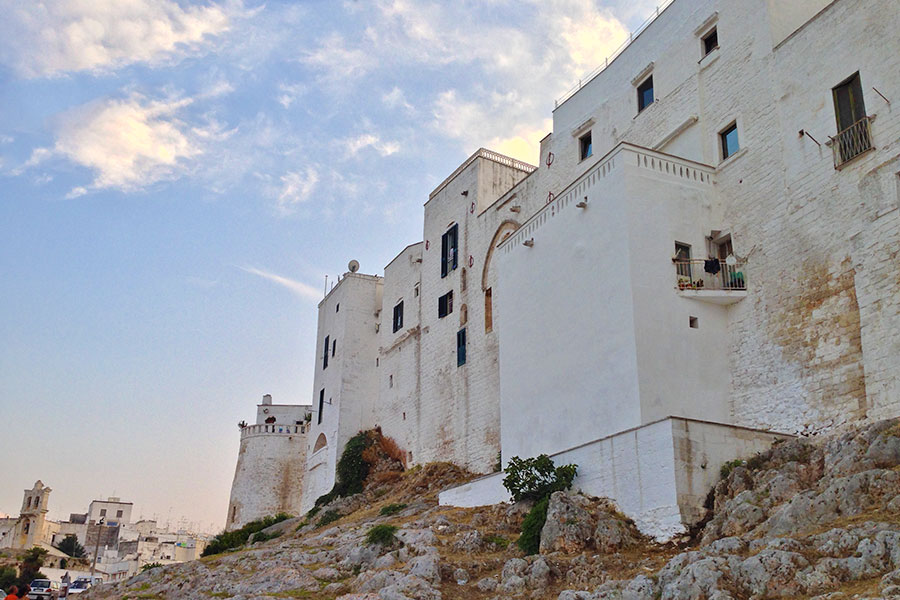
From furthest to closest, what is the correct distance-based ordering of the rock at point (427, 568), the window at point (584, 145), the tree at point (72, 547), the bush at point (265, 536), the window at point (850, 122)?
the tree at point (72, 547) → the bush at point (265, 536) → the window at point (584, 145) → the window at point (850, 122) → the rock at point (427, 568)

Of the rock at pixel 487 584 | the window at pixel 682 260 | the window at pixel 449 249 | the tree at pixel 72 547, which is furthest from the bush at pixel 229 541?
the tree at pixel 72 547

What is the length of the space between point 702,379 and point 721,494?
363cm

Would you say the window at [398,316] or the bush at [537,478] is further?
the window at [398,316]

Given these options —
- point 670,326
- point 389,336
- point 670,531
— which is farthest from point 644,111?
point 389,336

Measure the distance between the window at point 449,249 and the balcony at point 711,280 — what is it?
538 inches

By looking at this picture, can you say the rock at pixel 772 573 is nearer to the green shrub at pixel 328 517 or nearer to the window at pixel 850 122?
the window at pixel 850 122

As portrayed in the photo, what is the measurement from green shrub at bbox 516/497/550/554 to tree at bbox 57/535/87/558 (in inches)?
2464

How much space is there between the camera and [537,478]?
17516mm

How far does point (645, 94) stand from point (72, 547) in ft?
208

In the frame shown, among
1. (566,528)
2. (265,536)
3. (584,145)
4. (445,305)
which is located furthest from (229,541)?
(566,528)

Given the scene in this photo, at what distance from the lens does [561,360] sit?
19359 millimetres

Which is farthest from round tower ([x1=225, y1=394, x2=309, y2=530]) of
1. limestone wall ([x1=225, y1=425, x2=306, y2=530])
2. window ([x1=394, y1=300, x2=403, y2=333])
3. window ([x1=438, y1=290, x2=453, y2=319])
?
window ([x1=438, y1=290, x2=453, y2=319])

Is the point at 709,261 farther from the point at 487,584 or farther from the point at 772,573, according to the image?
the point at 772,573

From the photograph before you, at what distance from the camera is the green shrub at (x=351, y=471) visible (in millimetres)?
33656
